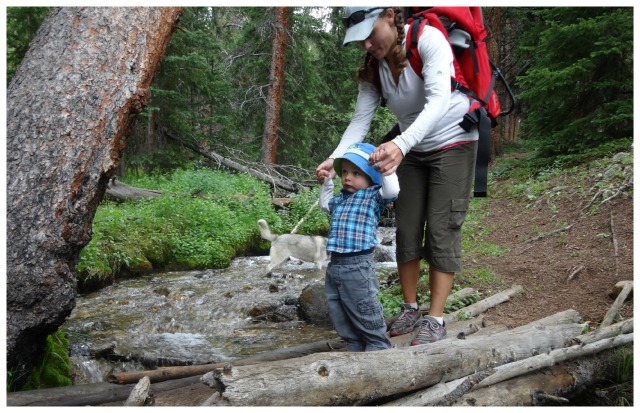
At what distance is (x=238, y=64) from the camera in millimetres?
18438

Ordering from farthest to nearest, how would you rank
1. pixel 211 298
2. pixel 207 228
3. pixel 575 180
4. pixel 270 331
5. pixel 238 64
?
pixel 238 64 → pixel 207 228 → pixel 575 180 → pixel 211 298 → pixel 270 331

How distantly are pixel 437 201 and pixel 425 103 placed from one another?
717 millimetres

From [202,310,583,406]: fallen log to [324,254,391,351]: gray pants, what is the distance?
0.35 m

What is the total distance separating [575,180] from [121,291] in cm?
837

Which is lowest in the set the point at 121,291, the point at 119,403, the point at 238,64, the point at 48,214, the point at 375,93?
the point at 121,291

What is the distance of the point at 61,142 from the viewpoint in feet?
11.7

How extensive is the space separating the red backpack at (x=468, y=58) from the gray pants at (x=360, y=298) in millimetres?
1122

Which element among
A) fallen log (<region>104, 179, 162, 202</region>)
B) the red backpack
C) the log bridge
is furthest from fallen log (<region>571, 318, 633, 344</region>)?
fallen log (<region>104, 179, 162, 202</region>)

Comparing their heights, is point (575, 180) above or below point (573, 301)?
above

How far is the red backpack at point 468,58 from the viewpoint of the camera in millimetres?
3527

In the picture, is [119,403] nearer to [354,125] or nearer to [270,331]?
[354,125]

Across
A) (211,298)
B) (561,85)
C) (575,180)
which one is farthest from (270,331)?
(561,85)

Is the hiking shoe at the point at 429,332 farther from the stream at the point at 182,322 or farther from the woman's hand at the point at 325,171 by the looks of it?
the stream at the point at 182,322

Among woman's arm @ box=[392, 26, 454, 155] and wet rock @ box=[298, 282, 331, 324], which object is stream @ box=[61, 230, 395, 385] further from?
woman's arm @ box=[392, 26, 454, 155]
